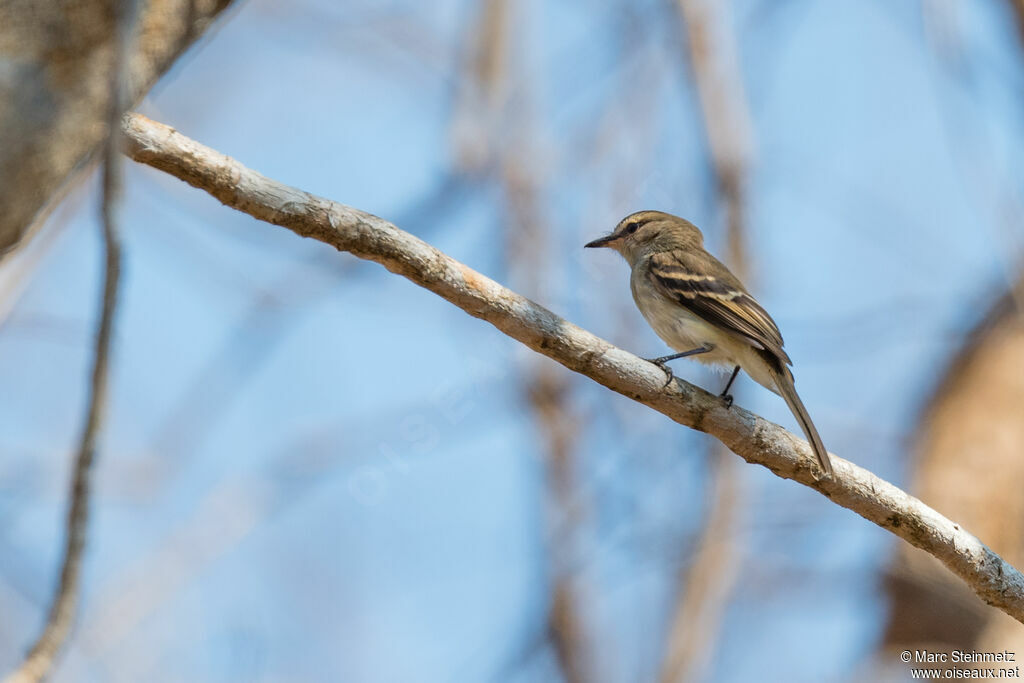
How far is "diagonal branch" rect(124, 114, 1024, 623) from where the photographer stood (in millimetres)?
3422

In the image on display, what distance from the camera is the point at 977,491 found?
8156 mm

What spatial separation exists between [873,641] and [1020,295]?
3.54m

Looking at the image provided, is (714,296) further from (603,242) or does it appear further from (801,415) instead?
(603,242)

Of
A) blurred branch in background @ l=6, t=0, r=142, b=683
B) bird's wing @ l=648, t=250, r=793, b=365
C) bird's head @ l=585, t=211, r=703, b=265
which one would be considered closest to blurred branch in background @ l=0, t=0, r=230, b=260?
blurred branch in background @ l=6, t=0, r=142, b=683

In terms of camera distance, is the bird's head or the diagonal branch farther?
the bird's head

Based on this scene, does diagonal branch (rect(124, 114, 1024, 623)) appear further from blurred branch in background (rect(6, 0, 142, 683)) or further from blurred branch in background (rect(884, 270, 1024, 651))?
blurred branch in background (rect(884, 270, 1024, 651))

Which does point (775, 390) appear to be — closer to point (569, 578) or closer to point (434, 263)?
point (434, 263)

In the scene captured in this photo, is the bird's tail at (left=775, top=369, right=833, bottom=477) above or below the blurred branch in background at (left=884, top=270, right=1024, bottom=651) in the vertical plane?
above

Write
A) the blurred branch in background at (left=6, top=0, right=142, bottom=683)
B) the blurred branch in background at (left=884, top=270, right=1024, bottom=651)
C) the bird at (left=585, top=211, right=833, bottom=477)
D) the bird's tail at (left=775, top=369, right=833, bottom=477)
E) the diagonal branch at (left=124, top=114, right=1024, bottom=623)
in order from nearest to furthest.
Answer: the blurred branch in background at (left=6, top=0, right=142, bottom=683) < the diagonal branch at (left=124, top=114, right=1024, bottom=623) < the bird's tail at (left=775, top=369, right=833, bottom=477) < the bird at (left=585, top=211, right=833, bottom=477) < the blurred branch in background at (left=884, top=270, right=1024, bottom=651)

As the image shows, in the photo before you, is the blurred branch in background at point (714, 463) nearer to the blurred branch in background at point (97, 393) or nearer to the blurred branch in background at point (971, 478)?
the blurred branch in background at point (971, 478)

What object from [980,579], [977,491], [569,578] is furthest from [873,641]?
[980,579]

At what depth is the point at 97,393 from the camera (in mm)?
1616

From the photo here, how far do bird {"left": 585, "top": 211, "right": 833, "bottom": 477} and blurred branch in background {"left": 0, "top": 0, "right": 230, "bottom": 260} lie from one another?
3283mm

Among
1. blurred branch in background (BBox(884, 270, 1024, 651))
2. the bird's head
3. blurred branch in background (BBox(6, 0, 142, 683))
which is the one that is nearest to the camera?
blurred branch in background (BBox(6, 0, 142, 683))
